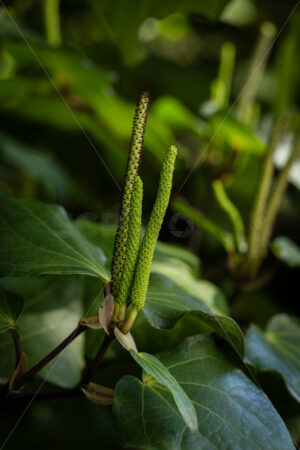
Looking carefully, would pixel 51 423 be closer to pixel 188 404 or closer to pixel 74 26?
pixel 188 404

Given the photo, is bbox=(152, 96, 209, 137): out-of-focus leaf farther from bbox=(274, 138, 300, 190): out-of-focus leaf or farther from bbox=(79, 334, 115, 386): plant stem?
bbox=(79, 334, 115, 386): plant stem

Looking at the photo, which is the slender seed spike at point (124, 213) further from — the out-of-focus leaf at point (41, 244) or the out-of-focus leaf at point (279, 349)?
the out-of-focus leaf at point (279, 349)

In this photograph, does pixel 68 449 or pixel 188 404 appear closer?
pixel 188 404

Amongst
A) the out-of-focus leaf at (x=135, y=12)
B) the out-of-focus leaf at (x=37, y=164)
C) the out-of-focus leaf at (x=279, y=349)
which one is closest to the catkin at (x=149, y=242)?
the out-of-focus leaf at (x=279, y=349)

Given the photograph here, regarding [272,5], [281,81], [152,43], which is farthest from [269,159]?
[152,43]

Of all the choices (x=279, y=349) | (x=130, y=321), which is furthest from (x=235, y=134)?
(x=130, y=321)
